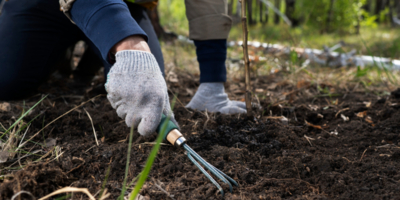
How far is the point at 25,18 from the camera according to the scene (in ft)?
5.48

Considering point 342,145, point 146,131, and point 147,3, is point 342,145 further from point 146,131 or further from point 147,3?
point 147,3

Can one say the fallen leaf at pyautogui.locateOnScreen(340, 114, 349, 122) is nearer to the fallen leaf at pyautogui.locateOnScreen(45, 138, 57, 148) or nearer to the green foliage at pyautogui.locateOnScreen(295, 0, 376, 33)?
the fallen leaf at pyautogui.locateOnScreen(45, 138, 57, 148)

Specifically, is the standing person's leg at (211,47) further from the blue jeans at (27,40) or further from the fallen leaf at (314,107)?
the blue jeans at (27,40)

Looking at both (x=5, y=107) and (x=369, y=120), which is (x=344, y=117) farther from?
(x=5, y=107)

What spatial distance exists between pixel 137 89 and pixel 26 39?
1088 mm

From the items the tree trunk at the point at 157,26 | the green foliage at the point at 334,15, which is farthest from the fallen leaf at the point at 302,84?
the green foliage at the point at 334,15

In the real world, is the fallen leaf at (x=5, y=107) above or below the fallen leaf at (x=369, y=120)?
above

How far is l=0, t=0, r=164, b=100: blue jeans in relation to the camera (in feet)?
5.47

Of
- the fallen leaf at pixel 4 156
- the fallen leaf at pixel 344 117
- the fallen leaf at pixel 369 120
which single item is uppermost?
the fallen leaf at pixel 4 156

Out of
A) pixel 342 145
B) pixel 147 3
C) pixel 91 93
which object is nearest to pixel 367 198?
pixel 342 145

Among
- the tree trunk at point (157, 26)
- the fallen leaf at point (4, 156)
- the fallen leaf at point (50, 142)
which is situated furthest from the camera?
the tree trunk at point (157, 26)

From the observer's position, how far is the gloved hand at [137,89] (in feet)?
3.52

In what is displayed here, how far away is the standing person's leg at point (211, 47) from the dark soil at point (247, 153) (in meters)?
0.17

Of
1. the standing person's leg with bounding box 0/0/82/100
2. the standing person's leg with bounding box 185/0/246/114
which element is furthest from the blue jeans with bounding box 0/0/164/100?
the standing person's leg with bounding box 185/0/246/114
